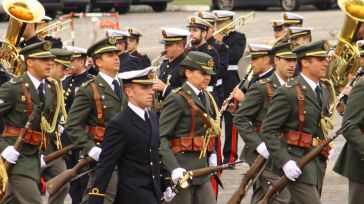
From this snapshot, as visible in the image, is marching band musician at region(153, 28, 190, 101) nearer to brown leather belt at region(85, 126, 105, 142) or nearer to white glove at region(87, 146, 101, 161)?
brown leather belt at region(85, 126, 105, 142)

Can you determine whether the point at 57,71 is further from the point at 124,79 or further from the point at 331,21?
the point at 331,21

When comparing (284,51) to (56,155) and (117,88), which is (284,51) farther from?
(56,155)

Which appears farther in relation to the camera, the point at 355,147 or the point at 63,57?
the point at 63,57

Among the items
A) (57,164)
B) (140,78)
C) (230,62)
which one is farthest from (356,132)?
(230,62)

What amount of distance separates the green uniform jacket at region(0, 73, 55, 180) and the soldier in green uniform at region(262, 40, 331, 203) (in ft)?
6.97

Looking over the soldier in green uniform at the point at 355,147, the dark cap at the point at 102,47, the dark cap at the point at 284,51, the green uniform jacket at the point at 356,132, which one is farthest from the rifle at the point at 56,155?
the green uniform jacket at the point at 356,132

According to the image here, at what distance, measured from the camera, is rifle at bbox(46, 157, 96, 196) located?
12484mm

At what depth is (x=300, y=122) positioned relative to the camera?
39.7 feet

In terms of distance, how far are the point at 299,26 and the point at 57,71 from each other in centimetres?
476

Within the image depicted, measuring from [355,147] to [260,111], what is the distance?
1.74 metres

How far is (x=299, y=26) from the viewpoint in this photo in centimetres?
1820

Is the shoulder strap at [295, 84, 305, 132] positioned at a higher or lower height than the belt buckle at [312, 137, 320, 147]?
higher

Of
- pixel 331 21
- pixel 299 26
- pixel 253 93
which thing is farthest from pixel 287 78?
pixel 331 21

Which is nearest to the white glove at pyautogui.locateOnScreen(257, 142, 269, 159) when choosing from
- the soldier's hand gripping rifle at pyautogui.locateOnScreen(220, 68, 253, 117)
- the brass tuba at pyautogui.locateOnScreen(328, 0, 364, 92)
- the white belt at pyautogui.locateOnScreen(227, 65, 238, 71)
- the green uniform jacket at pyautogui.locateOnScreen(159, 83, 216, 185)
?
the green uniform jacket at pyautogui.locateOnScreen(159, 83, 216, 185)
